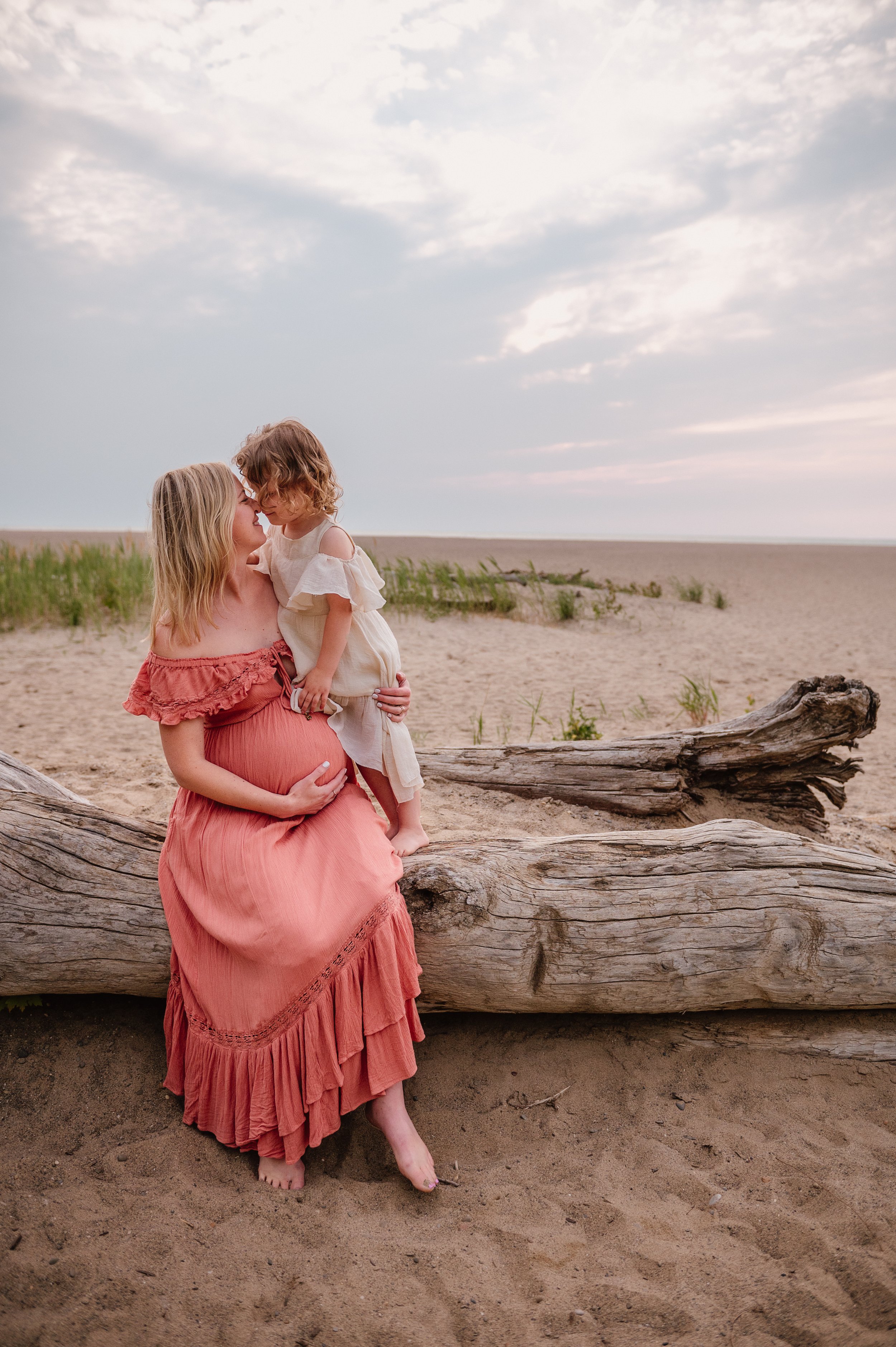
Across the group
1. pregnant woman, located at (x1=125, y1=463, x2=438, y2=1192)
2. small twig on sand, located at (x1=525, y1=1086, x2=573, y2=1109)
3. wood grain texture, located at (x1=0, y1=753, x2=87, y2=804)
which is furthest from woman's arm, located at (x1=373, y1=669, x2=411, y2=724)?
small twig on sand, located at (x1=525, y1=1086, x2=573, y2=1109)

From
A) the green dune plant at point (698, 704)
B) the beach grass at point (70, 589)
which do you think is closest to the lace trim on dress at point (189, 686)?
the green dune plant at point (698, 704)

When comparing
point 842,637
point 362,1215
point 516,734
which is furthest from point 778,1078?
point 842,637

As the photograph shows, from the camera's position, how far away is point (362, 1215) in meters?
2.18

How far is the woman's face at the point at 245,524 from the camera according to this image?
99.3 inches

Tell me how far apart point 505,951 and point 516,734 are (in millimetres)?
3759

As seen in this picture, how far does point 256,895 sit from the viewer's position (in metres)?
2.28

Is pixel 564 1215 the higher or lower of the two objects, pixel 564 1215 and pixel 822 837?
the lower

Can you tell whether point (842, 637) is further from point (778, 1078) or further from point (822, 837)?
point (778, 1078)

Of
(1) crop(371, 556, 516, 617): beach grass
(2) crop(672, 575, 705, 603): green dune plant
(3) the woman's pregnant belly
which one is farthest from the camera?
(2) crop(672, 575, 705, 603): green dune plant

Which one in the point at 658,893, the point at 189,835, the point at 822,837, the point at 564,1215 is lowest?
the point at 564,1215

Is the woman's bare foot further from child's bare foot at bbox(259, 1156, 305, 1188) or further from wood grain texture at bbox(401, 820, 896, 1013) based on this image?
wood grain texture at bbox(401, 820, 896, 1013)

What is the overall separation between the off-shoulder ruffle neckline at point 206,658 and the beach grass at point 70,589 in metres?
8.59

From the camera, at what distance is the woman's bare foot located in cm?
226

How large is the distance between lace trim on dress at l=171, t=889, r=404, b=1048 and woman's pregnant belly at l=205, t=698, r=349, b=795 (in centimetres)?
49
